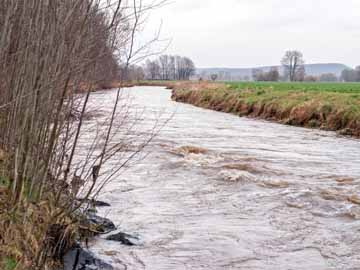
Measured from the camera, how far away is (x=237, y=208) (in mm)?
8891

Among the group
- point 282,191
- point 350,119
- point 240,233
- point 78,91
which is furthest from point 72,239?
point 350,119

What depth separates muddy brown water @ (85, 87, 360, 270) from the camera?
254 inches

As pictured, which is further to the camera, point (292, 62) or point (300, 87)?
point (292, 62)

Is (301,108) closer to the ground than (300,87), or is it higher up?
closer to the ground

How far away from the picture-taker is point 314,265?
6.23m

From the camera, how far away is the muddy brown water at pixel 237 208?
6449mm

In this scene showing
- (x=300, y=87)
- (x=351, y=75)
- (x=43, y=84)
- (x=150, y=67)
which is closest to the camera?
(x=43, y=84)

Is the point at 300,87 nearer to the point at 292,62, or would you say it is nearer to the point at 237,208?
the point at 237,208

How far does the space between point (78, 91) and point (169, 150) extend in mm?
9100

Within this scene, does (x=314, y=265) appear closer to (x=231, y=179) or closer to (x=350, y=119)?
(x=231, y=179)

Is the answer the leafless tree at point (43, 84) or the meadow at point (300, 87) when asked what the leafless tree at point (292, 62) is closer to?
the meadow at point (300, 87)

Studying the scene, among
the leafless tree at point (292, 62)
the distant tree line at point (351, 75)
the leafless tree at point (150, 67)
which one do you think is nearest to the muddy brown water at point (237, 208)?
the leafless tree at point (150, 67)

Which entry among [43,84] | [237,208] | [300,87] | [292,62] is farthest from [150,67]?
[292,62]

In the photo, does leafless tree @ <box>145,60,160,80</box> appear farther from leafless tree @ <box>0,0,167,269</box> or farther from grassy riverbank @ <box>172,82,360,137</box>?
grassy riverbank @ <box>172,82,360,137</box>
